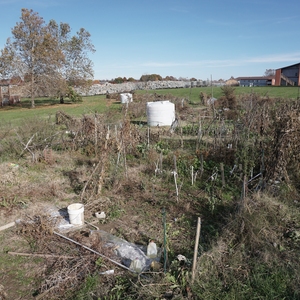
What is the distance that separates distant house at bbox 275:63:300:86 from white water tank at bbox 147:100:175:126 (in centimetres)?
4060

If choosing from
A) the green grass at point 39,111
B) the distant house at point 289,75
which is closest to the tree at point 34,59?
the green grass at point 39,111

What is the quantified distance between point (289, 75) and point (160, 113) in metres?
48.2

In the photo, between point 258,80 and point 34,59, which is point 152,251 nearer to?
point 34,59

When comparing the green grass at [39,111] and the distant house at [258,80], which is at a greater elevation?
the distant house at [258,80]

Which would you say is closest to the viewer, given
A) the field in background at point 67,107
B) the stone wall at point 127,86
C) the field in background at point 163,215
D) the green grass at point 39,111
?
the field in background at point 163,215

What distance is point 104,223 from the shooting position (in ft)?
16.9

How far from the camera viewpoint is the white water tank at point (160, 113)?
13852 mm

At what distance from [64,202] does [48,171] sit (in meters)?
2.10

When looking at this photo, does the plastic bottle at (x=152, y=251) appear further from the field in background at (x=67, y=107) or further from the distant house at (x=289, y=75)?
the distant house at (x=289, y=75)

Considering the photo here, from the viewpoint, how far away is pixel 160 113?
13.9 metres

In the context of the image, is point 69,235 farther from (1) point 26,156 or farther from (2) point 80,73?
(2) point 80,73


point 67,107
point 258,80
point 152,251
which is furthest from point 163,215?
point 258,80

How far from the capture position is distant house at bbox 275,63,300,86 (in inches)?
1968

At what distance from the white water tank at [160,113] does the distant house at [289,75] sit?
40.6 meters
